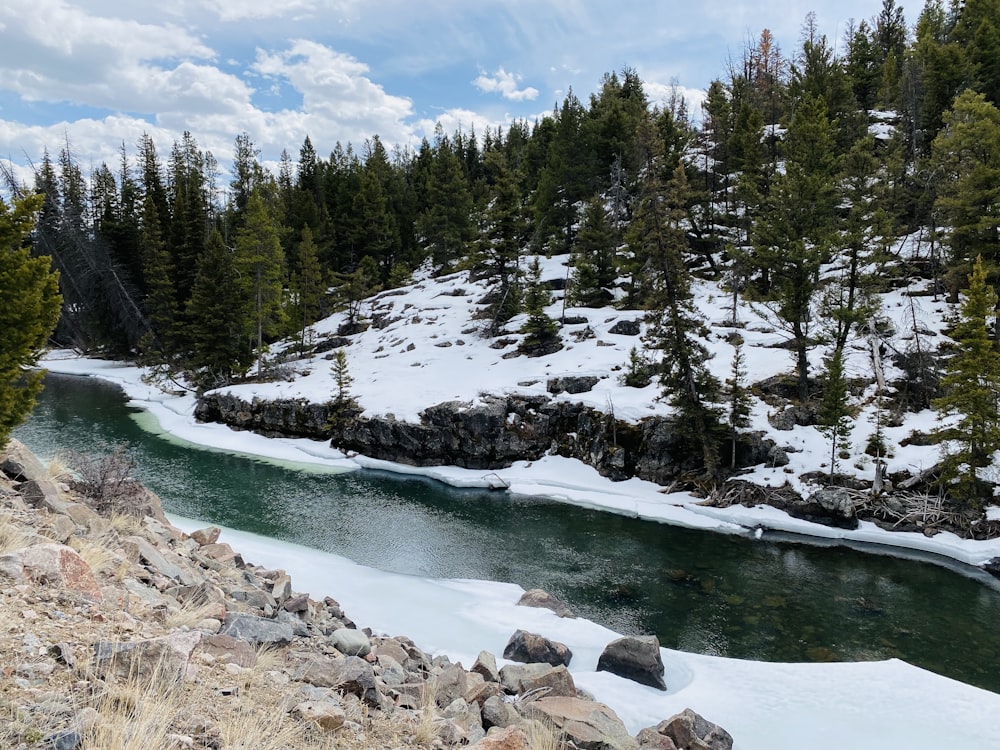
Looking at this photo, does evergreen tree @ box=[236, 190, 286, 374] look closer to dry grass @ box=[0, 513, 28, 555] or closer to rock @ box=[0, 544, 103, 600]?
dry grass @ box=[0, 513, 28, 555]

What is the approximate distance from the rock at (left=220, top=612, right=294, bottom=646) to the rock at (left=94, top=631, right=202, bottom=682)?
7.21 feet

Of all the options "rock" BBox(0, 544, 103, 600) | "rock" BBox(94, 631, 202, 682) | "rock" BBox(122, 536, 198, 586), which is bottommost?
"rock" BBox(122, 536, 198, 586)

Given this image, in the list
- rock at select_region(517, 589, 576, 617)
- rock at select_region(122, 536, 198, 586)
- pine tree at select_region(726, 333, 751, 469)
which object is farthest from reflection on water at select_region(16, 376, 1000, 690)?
rock at select_region(122, 536, 198, 586)

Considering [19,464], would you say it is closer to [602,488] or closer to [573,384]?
[602,488]

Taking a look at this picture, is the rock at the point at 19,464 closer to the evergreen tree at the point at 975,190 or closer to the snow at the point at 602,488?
the snow at the point at 602,488

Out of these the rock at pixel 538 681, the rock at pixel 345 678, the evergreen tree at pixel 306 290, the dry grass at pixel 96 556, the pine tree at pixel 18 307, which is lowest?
the rock at pixel 538 681

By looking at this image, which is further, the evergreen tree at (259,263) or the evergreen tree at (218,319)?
the evergreen tree at (218,319)

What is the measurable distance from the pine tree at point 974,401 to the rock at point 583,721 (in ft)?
65.3

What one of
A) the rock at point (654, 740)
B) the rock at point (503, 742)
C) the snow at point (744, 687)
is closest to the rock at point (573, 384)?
the snow at point (744, 687)

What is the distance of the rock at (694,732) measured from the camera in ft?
27.6

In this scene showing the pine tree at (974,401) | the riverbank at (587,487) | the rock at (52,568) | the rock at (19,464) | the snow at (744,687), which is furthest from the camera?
the riverbank at (587,487)

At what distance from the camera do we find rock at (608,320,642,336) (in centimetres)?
3750

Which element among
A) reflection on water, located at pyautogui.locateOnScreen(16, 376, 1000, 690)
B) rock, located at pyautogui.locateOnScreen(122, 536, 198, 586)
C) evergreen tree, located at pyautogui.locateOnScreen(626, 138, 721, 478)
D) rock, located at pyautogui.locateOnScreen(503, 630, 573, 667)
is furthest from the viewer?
evergreen tree, located at pyautogui.locateOnScreen(626, 138, 721, 478)

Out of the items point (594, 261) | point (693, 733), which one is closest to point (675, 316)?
point (693, 733)
